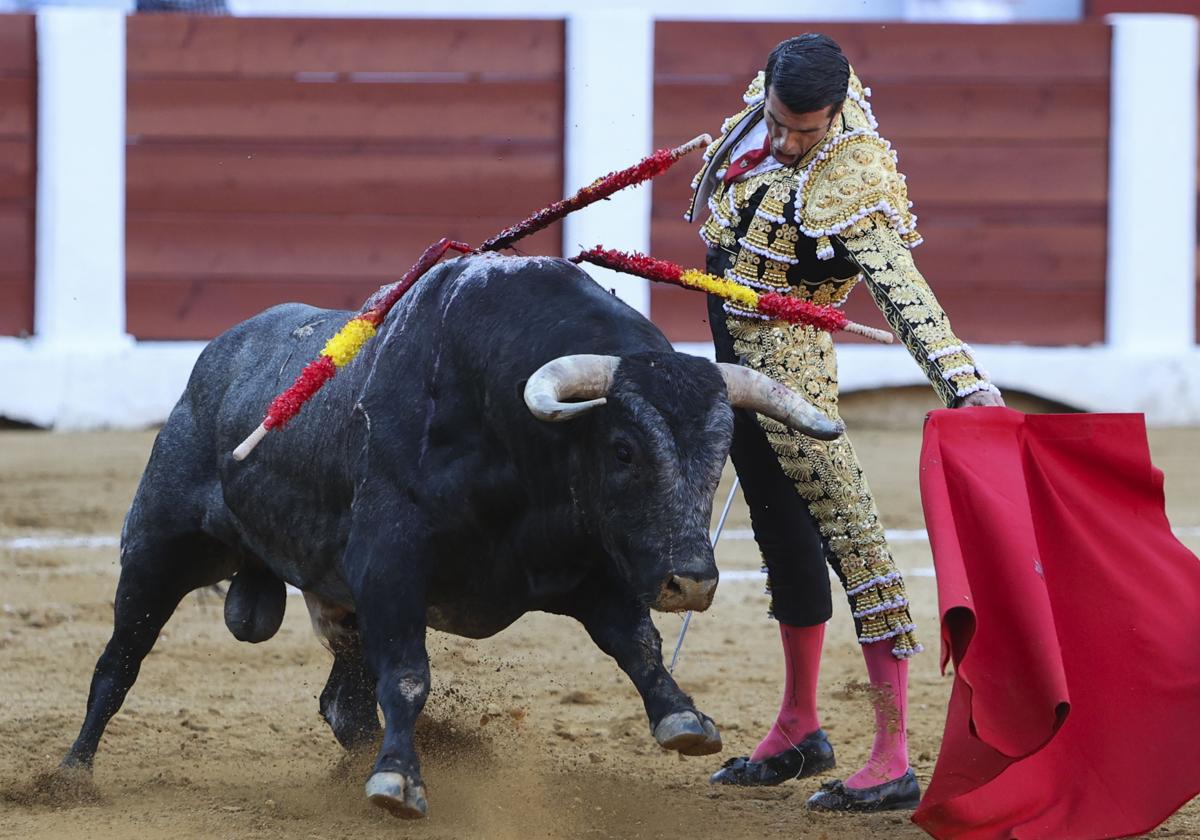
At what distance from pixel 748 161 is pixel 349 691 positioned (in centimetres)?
122

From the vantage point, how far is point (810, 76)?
2875 millimetres

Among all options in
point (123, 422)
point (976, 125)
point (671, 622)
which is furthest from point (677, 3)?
point (671, 622)

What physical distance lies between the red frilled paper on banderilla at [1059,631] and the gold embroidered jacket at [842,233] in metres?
0.13

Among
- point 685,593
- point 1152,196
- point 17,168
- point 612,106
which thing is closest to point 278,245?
point 17,168

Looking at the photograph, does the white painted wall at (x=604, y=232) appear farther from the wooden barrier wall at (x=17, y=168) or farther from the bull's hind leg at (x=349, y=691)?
the bull's hind leg at (x=349, y=691)

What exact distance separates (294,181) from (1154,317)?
3.74 meters

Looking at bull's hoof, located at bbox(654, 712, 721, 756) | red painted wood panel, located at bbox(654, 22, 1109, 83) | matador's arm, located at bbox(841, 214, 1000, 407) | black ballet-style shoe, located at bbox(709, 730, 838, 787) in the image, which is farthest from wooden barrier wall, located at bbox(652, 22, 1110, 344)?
bull's hoof, located at bbox(654, 712, 721, 756)

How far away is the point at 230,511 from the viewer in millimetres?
3369

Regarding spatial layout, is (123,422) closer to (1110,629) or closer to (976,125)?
(976,125)

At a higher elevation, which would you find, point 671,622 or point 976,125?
point 976,125

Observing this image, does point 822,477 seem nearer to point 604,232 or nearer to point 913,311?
point 913,311

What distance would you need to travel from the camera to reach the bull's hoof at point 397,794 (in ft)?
8.68

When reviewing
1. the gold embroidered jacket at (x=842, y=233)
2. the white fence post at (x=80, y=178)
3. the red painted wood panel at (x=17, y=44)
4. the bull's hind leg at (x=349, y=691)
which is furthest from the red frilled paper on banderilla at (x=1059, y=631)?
the red painted wood panel at (x=17, y=44)

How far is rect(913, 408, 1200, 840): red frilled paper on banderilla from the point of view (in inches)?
106
